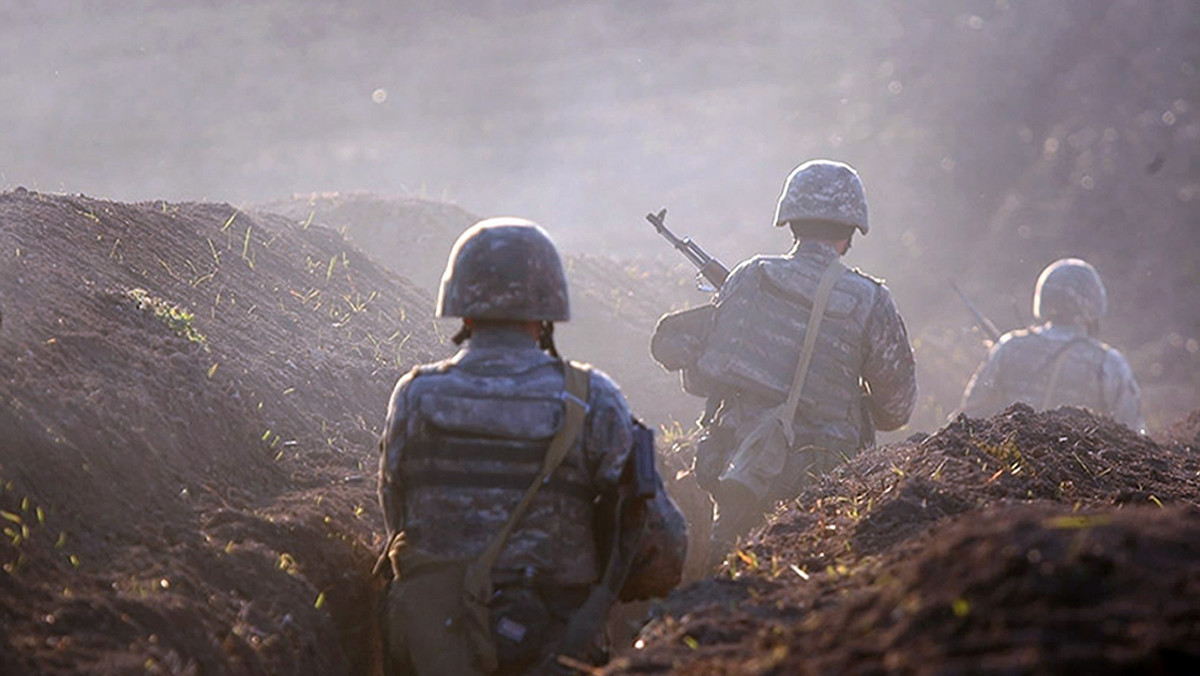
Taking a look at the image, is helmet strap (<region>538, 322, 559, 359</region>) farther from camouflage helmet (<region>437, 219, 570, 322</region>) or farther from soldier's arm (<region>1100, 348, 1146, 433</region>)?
soldier's arm (<region>1100, 348, 1146, 433</region>)

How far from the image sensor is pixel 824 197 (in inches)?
356

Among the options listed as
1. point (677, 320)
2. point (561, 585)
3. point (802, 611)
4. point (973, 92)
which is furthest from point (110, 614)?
point (973, 92)

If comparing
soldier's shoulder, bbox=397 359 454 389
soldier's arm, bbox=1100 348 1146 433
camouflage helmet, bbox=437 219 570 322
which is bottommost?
soldier's shoulder, bbox=397 359 454 389

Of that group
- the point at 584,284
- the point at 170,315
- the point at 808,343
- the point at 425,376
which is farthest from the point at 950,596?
the point at 584,284

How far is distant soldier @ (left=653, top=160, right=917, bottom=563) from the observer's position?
8.68 m

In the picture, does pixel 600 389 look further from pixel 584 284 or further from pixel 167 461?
pixel 584 284

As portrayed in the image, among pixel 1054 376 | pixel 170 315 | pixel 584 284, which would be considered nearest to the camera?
pixel 170 315

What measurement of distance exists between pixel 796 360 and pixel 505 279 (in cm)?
351

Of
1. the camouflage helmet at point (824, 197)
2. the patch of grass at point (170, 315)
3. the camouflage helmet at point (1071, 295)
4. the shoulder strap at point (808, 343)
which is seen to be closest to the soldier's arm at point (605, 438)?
the patch of grass at point (170, 315)

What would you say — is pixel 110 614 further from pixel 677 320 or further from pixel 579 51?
pixel 579 51

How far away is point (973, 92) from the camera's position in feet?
96.9

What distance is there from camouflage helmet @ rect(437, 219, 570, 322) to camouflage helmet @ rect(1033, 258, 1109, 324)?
9476mm

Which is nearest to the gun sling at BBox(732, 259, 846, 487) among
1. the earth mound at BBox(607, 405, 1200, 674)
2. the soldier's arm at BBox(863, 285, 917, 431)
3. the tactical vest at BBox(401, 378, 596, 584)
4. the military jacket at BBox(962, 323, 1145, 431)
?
the soldier's arm at BBox(863, 285, 917, 431)

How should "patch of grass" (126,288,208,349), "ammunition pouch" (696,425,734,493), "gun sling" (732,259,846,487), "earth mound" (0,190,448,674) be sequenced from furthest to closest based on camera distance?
"ammunition pouch" (696,425,734,493) < "gun sling" (732,259,846,487) < "patch of grass" (126,288,208,349) < "earth mound" (0,190,448,674)
